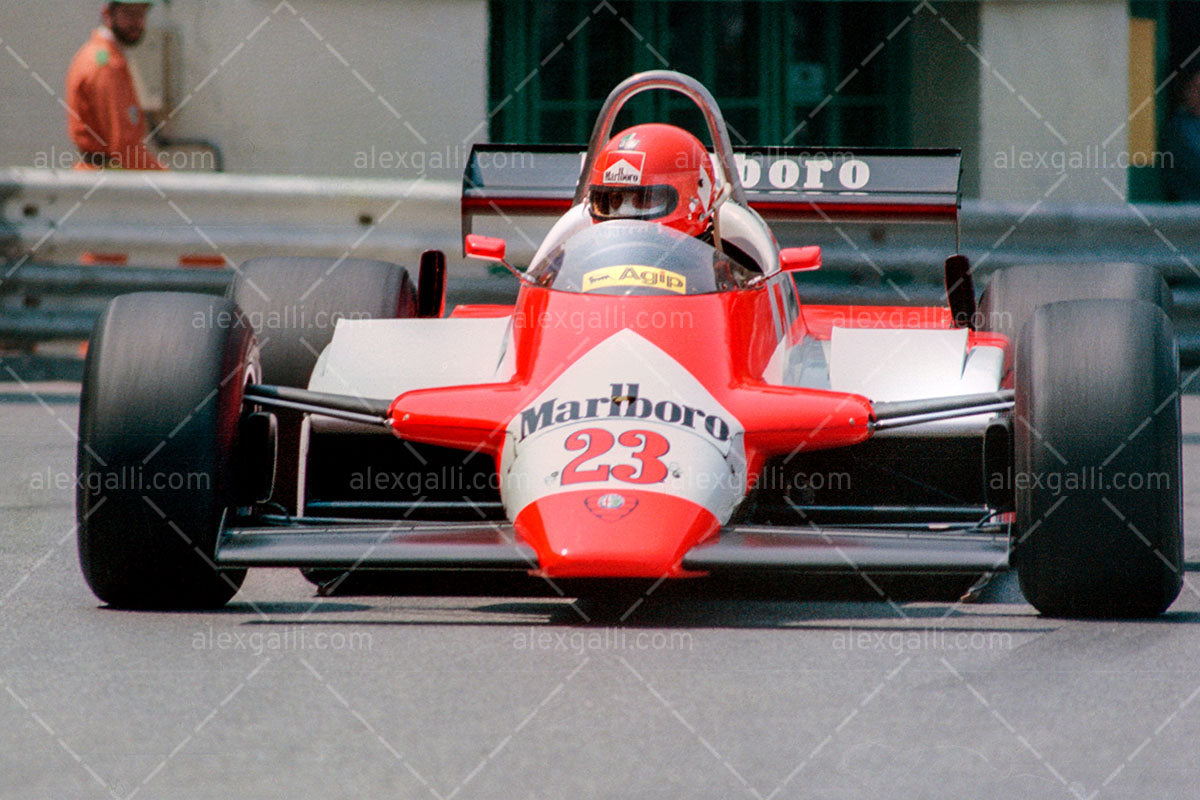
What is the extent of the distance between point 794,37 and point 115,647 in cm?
986

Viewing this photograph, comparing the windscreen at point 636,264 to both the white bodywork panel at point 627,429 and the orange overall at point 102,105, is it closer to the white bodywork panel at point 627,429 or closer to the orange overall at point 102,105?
the white bodywork panel at point 627,429

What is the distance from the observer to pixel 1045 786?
335 cm

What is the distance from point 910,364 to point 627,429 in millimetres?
1241

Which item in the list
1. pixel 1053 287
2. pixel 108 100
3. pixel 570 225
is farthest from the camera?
pixel 108 100

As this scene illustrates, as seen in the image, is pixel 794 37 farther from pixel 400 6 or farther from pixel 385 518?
pixel 385 518

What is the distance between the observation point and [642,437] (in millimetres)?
4754

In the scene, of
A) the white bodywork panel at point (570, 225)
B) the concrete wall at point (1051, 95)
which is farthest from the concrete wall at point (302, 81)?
the white bodywork panel at point (570, 225)

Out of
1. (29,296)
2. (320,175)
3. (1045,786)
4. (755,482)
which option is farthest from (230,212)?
(1045,786)

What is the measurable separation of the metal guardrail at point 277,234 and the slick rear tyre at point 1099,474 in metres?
5.54

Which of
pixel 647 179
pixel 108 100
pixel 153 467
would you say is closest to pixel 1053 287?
pixel 647 179

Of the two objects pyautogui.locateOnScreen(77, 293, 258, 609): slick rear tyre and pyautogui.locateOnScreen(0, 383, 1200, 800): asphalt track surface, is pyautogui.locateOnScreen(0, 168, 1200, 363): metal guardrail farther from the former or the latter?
pyautogui.locateOnScreen(77, 293, 258, 609): slick rear tyre

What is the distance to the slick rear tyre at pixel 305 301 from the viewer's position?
6551 mm

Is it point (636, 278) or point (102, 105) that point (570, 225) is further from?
point (102, 105)

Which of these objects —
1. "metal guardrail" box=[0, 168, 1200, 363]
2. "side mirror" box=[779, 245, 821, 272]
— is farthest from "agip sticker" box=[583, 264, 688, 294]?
"metal guardrail" box=[0, 168, 1200, 363]
